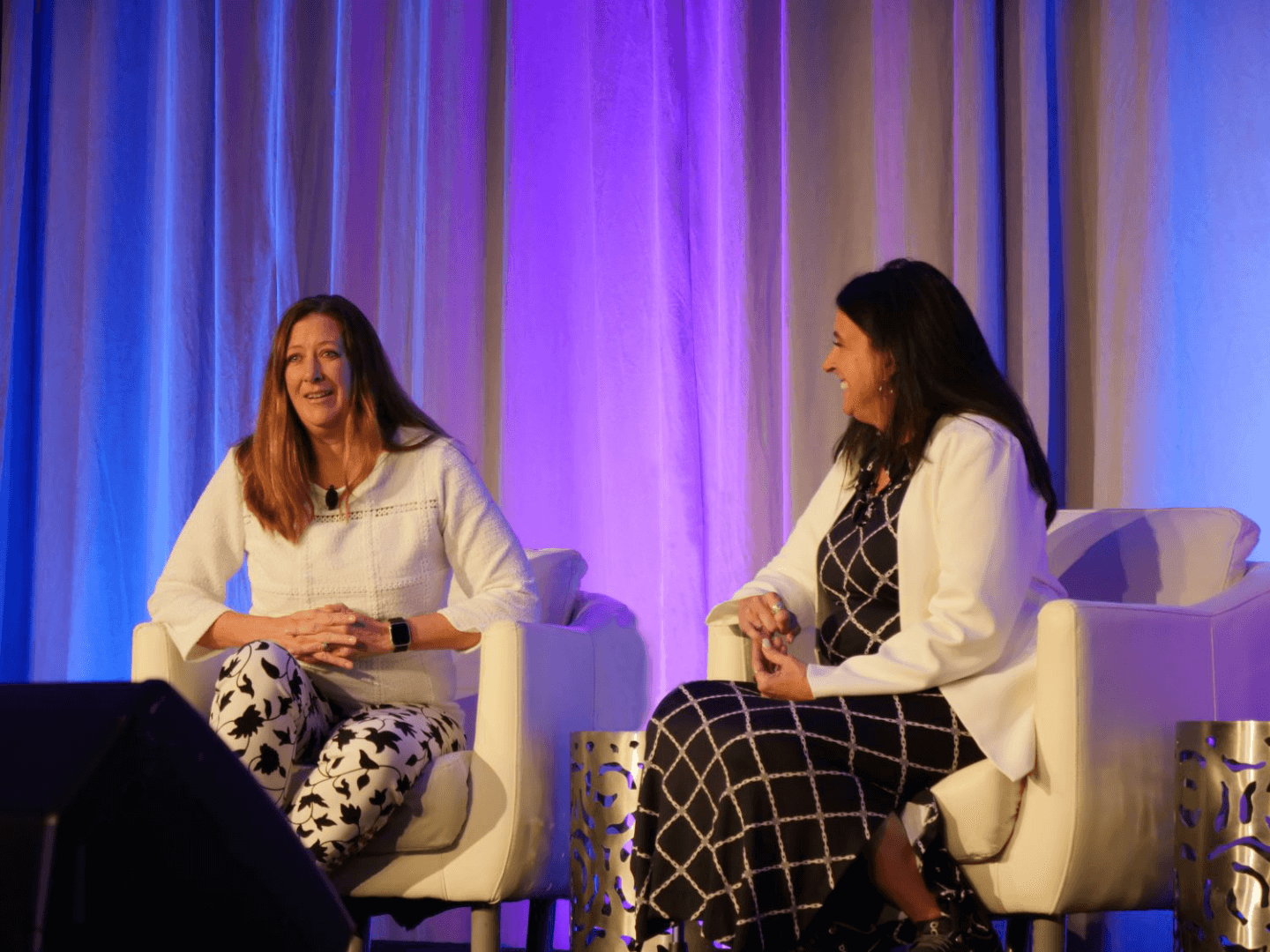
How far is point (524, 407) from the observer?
3506 mm

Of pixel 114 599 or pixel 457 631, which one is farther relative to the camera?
pixel 114 599

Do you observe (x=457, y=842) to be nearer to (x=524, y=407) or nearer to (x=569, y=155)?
(x=524, y=407)

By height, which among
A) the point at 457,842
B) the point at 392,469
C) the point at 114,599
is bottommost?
the point at 457,842

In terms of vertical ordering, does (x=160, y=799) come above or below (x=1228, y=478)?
below

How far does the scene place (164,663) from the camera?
2.50 meters

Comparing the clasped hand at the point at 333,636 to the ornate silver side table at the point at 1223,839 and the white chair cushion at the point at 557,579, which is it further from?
the ornate silver side table at the point at 1223,839

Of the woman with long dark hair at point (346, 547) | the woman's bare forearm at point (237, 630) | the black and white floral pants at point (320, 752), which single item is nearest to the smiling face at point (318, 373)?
the woman with long dark hair at point (346, 547)

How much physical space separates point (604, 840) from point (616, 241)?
167cm

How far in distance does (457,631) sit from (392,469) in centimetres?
36

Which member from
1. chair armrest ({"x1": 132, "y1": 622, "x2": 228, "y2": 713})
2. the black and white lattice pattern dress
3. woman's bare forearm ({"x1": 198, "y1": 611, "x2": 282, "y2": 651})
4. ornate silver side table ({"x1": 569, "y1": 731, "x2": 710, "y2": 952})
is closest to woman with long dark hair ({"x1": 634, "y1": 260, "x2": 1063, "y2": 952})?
the black and white lattice pattern dress

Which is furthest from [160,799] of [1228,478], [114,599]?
[114,599]

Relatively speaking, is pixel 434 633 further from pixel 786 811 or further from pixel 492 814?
pixel 786 811

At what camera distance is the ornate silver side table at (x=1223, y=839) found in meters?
1.81

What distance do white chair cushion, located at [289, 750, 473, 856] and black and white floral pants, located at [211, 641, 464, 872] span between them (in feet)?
0.09
